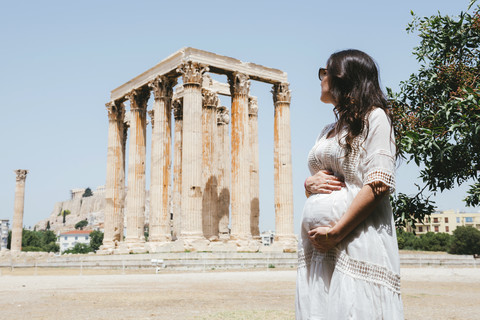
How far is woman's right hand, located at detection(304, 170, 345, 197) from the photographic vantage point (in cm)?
346

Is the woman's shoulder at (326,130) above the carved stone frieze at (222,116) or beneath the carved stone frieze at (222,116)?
beneath

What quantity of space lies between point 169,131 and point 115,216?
30.2 ft

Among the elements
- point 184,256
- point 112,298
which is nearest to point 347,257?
point 112,298

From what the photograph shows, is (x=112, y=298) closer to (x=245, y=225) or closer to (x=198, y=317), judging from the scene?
(x=198, y=317)

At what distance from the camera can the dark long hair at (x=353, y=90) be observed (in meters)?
3.39

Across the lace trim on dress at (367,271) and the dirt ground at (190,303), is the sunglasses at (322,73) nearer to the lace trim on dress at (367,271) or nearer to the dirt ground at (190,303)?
the lace trim on dress at (367,271)

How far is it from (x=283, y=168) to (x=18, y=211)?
3570cm

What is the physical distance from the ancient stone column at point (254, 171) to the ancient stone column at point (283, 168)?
3.00 meters

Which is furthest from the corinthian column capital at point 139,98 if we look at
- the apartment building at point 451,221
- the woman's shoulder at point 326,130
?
the apartment building at point 451,221

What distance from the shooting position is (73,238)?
18762cm

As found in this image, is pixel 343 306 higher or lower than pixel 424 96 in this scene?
lower

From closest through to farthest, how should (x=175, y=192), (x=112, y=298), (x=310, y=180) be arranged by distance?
1. (x=310, y=180)
2. (x=112, y=298)
3. (x=175, y=192)

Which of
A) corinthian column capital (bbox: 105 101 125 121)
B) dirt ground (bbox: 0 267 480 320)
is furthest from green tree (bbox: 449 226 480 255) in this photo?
dirt ground (bbox: 0 267 480 320)

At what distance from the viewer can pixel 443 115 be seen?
6.94 m
